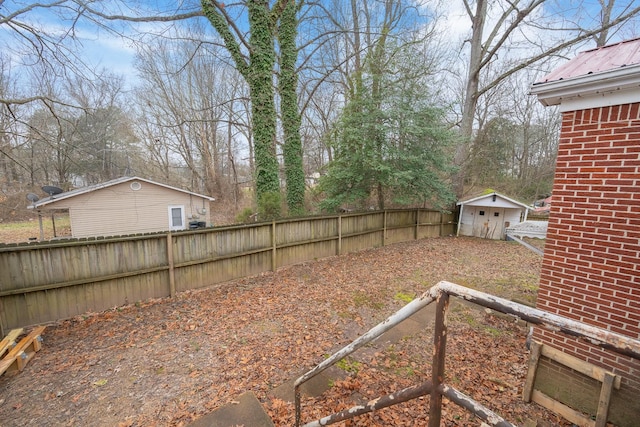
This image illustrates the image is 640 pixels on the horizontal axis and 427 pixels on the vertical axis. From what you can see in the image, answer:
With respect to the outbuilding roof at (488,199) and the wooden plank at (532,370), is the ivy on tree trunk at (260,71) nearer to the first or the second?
the wooden plank at (532,370)

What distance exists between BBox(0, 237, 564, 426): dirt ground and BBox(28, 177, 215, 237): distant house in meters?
10.1

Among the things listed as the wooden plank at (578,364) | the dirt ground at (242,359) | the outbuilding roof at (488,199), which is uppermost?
the outbuilding roof at (488,199)

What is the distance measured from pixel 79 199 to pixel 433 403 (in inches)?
634

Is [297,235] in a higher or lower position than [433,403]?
lower

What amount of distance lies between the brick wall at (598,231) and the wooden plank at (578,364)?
0.07 m

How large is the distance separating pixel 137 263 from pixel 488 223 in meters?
14.9

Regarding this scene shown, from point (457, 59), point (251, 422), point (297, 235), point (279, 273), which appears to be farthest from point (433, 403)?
point (457, 59)

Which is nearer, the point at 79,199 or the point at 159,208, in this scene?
the point at 79,199

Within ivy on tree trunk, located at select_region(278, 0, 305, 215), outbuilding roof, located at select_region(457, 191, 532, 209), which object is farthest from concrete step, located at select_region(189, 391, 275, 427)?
outbuilding roof, located at select_region(457, 191, 532, 209)

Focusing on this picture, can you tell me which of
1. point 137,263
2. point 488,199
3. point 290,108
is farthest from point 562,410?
point 488,199

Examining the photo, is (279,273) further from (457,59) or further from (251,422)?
(457,59)

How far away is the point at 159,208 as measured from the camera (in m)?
14.4

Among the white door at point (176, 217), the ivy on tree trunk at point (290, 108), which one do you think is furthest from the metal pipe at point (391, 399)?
the white door at point (176, 217)

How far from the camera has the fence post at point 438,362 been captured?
1.31 m
